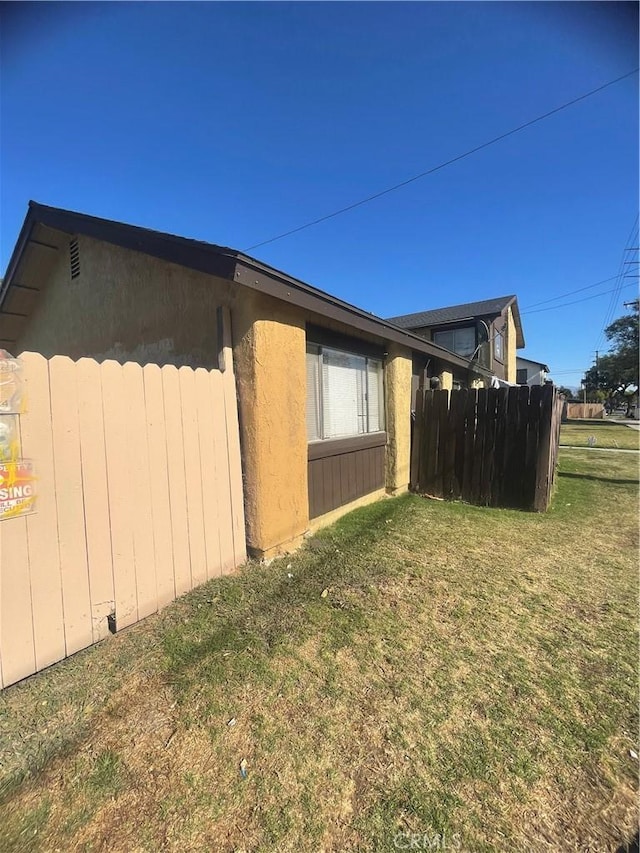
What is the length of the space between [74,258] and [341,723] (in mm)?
6762

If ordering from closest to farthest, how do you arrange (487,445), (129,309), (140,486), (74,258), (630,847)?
(630,847) → (140,486) → (129,309) → (74,258) → (487,445)

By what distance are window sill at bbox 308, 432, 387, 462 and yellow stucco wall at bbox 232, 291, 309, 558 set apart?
0.44 meters

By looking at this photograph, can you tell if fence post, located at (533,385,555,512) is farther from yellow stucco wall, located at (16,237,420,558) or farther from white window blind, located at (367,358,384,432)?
yellow stucco wall, located at (16,237,420,558)

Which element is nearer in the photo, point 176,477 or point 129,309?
point 176,477

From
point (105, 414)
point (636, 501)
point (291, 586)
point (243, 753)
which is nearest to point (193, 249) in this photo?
point (105, 414)

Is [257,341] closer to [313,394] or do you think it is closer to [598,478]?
[313,394]

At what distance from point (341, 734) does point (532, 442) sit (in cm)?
563

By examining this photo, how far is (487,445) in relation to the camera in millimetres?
6777

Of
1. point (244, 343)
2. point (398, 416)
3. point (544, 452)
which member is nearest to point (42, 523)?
point (244, 343)

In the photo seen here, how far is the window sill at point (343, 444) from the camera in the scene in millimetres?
4883

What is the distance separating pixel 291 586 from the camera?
364cm

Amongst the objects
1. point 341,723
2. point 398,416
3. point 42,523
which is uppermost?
point 398,416

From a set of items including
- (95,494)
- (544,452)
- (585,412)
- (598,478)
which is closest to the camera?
(95,494)

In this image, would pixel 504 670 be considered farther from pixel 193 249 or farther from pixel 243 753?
pixel 193 249
